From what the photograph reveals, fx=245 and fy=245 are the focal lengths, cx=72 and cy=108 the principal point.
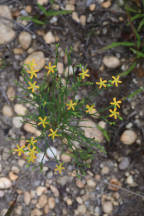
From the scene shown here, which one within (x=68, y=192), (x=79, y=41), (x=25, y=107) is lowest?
(x=68, y=192)

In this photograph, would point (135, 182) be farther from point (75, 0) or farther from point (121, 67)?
point (75, 0)

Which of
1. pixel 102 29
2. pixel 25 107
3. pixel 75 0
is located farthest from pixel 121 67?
pixel 25 107

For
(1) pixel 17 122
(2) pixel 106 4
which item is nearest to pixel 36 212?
(1) pixel 17 122

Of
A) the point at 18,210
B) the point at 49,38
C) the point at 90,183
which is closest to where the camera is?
the point at 18,210

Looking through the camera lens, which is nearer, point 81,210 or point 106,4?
point 81,210

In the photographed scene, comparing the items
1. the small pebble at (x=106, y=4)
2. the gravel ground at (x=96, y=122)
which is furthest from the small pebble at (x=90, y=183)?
the small pebble at (x=106, y=4)

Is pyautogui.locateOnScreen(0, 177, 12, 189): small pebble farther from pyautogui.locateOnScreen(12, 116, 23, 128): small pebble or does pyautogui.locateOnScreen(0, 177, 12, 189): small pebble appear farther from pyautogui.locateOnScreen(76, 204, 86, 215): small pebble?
pyautogui.locateOnScreen(76, 204, 86, 215): small pebble

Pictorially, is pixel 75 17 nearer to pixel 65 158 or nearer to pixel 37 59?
pixel 37 59

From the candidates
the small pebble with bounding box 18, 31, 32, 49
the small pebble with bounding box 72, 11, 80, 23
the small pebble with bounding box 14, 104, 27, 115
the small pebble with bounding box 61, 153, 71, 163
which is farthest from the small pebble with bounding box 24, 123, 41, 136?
the small pebble with bounding box 72, 11, 80, 23
